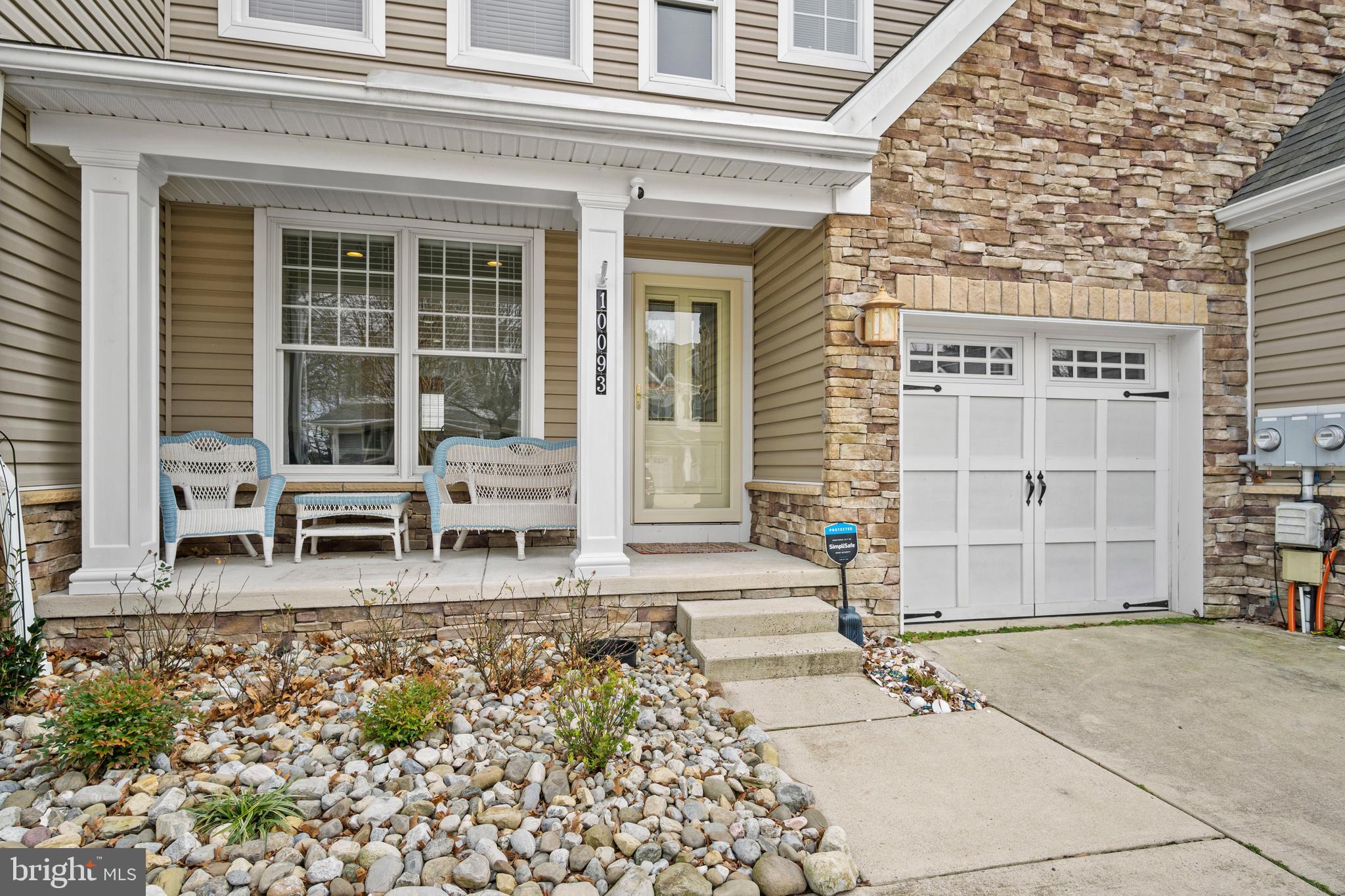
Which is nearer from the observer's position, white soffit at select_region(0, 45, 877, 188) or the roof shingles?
white soffit at select_region(0, 45, 877, 188)

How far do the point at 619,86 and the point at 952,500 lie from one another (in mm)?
3742

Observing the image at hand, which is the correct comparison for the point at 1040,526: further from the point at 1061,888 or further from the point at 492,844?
the point at 492,844

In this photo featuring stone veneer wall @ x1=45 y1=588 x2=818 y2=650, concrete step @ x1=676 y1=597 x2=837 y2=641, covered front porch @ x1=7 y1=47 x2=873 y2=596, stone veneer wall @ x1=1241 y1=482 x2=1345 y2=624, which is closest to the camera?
stone veneer wall @ x1=45 y1=588 x2=818 y2=650

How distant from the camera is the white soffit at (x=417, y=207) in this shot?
14.6 feet

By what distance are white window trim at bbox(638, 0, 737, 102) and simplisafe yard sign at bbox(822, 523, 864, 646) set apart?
130 inches

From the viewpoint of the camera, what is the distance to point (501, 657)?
11.1ft

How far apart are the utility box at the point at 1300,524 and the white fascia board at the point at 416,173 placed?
3595 mm

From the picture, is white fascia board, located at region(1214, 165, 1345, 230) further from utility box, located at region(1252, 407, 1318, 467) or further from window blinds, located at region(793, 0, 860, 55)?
window blinds, located at region(793, 0, 860, 55)

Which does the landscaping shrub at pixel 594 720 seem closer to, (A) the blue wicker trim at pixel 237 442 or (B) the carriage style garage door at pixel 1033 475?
(B) the carriage style garage door at pixel 1033 475

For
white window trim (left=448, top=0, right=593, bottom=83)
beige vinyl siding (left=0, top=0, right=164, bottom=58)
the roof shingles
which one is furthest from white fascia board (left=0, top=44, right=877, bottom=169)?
the roof shingles

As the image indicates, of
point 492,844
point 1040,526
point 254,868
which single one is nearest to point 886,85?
point 1040,526

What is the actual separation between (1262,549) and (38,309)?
7.52 metres

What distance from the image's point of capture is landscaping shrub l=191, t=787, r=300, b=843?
2096mm

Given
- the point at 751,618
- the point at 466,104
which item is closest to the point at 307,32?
the point at 466,104
